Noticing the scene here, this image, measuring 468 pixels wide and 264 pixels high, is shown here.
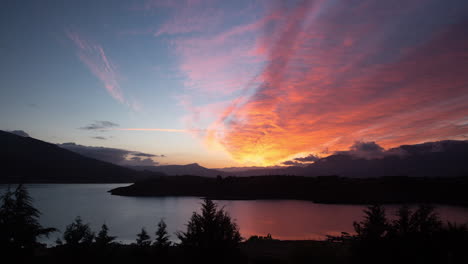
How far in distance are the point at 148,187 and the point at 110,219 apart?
358 ft

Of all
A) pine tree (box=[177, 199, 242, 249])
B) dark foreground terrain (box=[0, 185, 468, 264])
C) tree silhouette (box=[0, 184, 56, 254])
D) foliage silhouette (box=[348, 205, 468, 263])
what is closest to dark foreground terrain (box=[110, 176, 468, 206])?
foliage silhouette (box=[348, 205, 468, 263])

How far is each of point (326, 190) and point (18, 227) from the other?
164951 millimetres

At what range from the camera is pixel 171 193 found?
188 m

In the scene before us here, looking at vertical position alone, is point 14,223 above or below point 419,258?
above

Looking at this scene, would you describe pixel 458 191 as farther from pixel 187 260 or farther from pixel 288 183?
pixel 187 260

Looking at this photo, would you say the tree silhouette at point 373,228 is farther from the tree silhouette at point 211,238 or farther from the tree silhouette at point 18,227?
the tree silhouette at point 18,227

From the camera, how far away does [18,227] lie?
637 inches

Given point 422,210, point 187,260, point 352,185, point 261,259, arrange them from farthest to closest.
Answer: point 352,185
point 422,210
point 187,260
point 261,259

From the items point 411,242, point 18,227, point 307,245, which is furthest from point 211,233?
point 18,227

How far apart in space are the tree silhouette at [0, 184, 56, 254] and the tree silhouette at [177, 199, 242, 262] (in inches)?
340

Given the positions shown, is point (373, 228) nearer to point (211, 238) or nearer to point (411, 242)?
point (411, 242)

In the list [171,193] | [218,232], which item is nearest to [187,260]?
[218,232]

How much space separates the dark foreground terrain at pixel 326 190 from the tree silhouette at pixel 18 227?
137 metres

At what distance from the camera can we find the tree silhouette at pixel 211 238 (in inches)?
592
